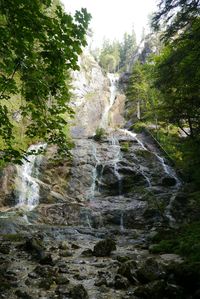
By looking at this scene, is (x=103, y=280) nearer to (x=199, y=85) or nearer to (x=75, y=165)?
(x=199, y=85)

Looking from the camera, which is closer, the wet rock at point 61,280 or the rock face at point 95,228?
the rock face at point 95,228

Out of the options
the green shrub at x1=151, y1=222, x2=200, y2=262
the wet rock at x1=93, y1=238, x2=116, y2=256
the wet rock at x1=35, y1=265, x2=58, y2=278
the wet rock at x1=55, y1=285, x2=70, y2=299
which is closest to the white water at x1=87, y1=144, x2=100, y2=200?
the green shrub at x1=151, y1=222, x2=200, y2=262

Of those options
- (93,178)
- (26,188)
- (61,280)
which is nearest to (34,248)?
(61,280)

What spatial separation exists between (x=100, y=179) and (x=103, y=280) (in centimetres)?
1605

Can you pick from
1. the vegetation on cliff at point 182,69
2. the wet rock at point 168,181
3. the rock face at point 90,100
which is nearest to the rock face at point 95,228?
the wet rock at point 168,181

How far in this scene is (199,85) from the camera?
12844 millimetres

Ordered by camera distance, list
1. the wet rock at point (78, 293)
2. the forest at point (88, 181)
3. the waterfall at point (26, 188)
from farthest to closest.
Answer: the waterfall at point (26, 188) → the wet rock at point (78, 293) → the forest at point (88, 181)

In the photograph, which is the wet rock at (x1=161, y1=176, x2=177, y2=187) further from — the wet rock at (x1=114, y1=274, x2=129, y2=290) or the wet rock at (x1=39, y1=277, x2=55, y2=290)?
the wet rock at (x1=39, y1=277, x2=55, y2=290)

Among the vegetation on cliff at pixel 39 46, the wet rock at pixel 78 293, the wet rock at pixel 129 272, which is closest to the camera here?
the vegetation on cliff at pixel 39 46

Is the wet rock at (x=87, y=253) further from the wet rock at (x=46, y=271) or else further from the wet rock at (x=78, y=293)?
the wet rock at (x=78, y=293)

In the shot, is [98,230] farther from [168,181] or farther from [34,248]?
[168,181]

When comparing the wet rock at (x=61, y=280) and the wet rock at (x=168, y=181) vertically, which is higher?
the wet rock at (x=168, y=181)

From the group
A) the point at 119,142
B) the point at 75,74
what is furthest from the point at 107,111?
the point at 119,142

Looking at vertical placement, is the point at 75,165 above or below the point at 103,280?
above
